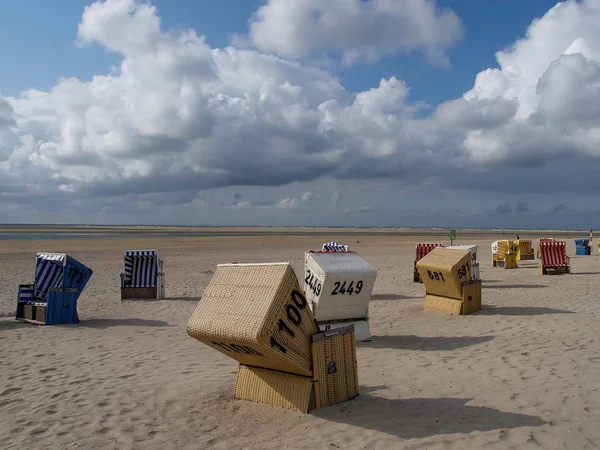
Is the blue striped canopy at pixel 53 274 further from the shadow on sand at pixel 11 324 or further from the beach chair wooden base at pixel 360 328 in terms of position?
the beach chair wooden base at pixel 360 328

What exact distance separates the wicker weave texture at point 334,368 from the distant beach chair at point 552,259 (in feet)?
53.8

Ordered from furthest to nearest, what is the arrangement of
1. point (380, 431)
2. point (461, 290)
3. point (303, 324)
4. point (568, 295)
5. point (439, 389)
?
point (568, 295) < point (461, 290) < point (439, 389) < point (303, 324) < point (380, 431)

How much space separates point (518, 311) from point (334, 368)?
25.7 feet

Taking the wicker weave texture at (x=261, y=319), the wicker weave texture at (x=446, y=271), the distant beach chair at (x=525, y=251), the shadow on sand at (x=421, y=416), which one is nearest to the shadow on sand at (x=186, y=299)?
the wicker weave texture at (x=446, y=271)

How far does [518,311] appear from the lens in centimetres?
1198

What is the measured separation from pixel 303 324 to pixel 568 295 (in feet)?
38.3

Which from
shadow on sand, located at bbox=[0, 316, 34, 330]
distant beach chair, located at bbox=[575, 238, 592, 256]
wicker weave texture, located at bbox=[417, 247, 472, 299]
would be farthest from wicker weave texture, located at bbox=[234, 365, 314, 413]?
distant beach chair, located at bbox=[575, 238, 592, 256]

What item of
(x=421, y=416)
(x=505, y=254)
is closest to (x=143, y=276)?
(x=421, y=416)

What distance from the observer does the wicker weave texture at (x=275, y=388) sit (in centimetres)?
547

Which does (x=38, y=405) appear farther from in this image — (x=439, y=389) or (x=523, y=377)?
(x=523, y=377)

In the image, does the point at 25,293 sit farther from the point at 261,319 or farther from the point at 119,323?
the point at 261,319

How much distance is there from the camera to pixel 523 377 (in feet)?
21.9

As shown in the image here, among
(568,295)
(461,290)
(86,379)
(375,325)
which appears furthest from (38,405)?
(568,295)

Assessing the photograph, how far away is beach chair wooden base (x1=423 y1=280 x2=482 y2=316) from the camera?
11664 mm
